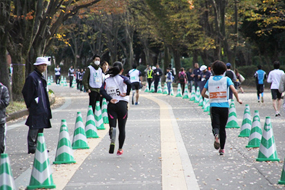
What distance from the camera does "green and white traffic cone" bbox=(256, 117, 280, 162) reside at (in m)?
7.81

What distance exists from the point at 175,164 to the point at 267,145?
148 cm

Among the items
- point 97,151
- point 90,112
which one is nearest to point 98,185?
point 97,151

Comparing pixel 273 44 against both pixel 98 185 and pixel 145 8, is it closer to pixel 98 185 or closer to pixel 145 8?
pixel 145 8

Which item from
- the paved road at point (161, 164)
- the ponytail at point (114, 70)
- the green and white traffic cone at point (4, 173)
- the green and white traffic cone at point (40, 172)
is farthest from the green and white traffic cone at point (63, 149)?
the green and white traffic cone at point (4, 173)

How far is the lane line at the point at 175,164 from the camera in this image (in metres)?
6.41

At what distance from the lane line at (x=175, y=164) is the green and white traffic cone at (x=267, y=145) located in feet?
3.89

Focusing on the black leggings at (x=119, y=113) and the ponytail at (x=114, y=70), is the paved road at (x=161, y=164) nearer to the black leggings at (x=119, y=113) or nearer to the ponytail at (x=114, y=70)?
the black leggings at (x=119, y=113)

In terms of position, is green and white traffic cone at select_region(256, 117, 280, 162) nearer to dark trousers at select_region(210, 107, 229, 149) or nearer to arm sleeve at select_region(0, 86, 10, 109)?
dark trousers at select_region(210, 107, 229, 149)

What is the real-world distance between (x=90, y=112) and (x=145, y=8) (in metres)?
34.6

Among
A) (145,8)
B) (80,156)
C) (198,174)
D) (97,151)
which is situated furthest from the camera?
(145,8)

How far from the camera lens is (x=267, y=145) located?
25.8ft

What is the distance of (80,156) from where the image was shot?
8727 mm

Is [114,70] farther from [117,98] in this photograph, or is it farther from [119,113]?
[119,113]

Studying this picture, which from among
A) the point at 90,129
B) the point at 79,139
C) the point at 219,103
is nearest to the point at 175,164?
the point at 219,103
